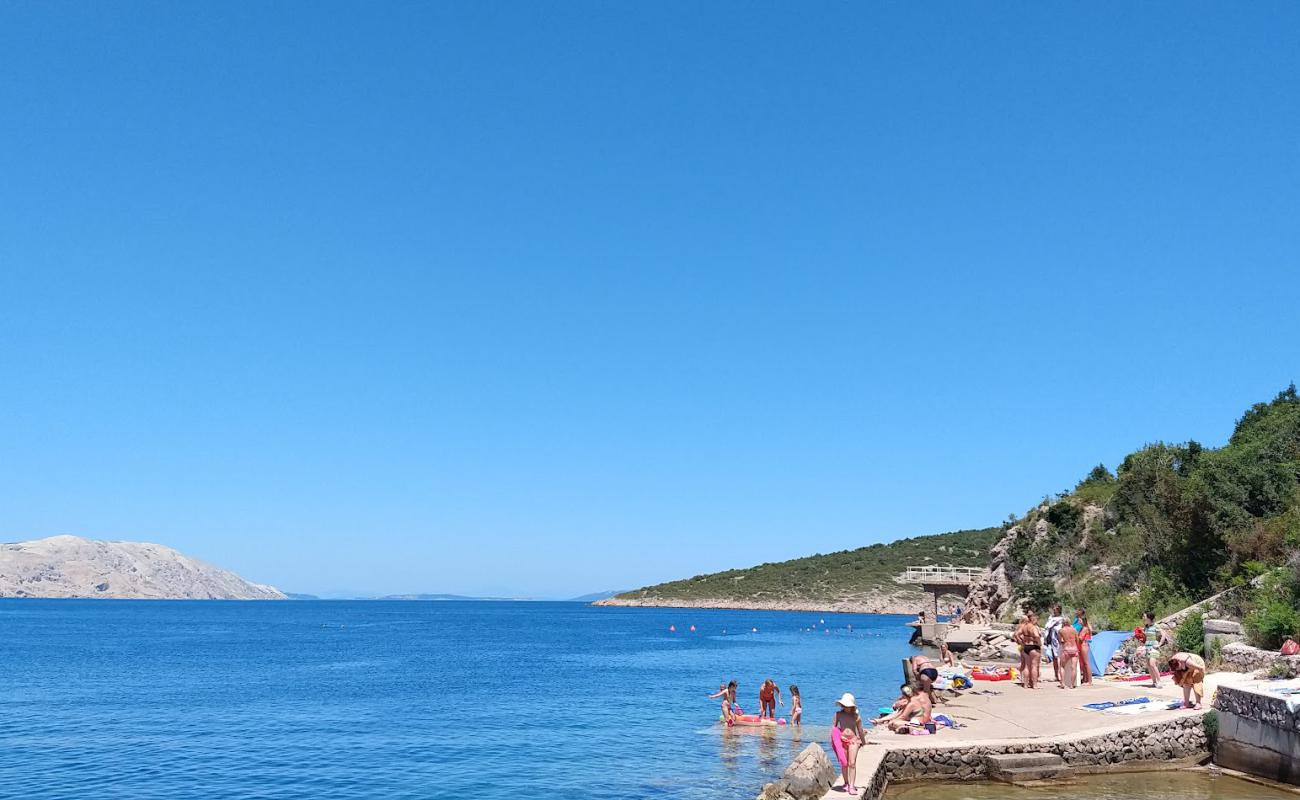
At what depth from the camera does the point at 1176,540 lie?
127 feet

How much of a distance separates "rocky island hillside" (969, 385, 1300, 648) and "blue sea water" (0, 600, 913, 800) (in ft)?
34.2

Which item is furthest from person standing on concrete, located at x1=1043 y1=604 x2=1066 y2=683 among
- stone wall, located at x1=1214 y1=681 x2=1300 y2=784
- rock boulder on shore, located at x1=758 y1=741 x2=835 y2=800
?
rock boulder on shore, located at x1=758 y1=741 x2=835 y2=800

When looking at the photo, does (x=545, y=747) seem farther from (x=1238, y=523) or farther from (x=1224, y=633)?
(x=1238, y=523)

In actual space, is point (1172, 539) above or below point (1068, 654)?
above

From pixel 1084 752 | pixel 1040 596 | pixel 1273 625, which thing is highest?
pixel 1273 625

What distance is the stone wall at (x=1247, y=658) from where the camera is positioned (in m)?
21.6

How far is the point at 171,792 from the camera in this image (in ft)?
66.3

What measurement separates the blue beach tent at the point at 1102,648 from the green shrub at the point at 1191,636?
1.65m

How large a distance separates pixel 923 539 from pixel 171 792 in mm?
163871

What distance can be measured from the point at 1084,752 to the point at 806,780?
19.6ft

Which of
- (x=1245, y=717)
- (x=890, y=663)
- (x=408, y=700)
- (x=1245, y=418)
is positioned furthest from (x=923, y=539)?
(x=1245, y=717)

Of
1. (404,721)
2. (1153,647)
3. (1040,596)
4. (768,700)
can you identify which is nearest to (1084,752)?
(1153,647)

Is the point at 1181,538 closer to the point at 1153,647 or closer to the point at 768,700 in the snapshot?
the point at 1153,647

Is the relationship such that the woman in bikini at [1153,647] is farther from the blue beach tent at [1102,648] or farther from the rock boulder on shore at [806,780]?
the rock boulder on shore at [806,780]
